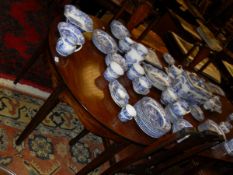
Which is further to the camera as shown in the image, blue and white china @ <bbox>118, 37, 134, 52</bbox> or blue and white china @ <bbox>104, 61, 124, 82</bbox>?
blue and white china @ <bbox>118, 37, 134, 52</bbox>

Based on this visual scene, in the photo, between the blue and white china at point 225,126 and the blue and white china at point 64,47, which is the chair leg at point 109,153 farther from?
the blue and white china at point 225,126

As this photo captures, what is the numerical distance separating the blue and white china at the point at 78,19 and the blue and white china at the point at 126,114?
18.4 inches

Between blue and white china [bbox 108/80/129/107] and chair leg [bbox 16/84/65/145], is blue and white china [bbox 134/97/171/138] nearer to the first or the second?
blue and white china [bbox 108/80/129/107]

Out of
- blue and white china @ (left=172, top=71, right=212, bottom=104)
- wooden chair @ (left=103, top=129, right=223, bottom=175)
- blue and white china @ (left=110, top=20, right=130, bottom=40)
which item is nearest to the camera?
wooden chair @ (left=103, top=129, right=223, bottom=175)

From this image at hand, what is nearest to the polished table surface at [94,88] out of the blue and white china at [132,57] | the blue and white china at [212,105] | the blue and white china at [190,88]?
the blue and white china at [132,57]

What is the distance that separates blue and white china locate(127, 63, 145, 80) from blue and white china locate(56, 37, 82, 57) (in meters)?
0.33

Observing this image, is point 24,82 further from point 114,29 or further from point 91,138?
point 114,29

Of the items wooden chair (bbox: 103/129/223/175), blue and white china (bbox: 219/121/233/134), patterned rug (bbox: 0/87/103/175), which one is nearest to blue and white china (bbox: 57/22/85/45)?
wooden chair (bbox: 103/129/223/175)

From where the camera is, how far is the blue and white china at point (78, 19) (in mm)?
1563

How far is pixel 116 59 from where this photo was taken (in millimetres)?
1593

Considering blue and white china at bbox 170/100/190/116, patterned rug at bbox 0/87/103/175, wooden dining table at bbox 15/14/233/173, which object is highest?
blue and white china at bbox 170/100/190/116

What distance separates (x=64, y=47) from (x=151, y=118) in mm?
504

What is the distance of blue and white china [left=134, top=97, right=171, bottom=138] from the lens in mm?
1437

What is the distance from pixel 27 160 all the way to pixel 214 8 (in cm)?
281
